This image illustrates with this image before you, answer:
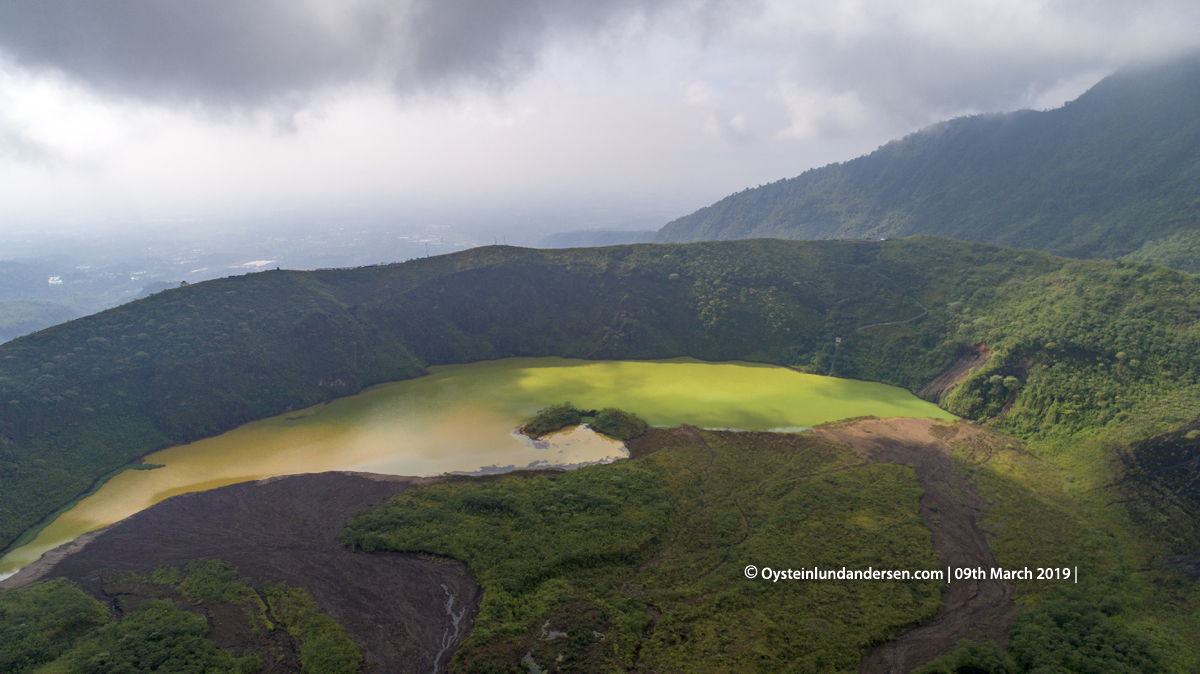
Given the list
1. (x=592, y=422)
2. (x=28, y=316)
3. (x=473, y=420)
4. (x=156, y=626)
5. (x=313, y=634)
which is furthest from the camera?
(x=28, y=316)

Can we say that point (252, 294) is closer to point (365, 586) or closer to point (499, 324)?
point (499, 324)

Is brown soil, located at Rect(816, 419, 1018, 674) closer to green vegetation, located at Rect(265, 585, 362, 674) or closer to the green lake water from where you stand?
the green lake water

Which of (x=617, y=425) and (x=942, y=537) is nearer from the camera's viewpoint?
(x=942, y=537)

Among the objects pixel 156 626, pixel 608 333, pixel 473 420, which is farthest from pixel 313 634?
pixel 608 333

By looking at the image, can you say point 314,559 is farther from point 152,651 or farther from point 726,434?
point 726,434

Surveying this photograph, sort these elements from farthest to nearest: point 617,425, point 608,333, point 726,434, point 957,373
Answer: point 608,333 → point 957,373 → point 617,425 → point 726,434

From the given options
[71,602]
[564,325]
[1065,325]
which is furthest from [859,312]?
[71,602]
